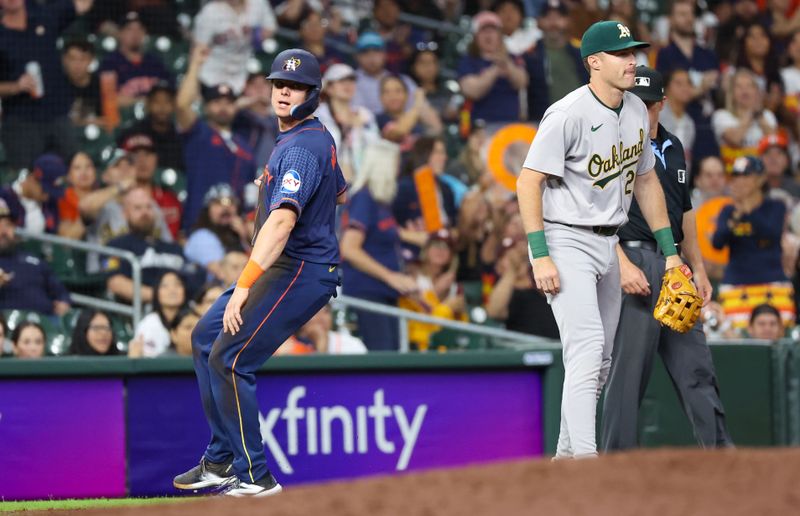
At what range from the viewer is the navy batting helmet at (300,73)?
5230mm

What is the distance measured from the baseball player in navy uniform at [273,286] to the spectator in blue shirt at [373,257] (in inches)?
147

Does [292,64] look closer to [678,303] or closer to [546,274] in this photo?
[546,274]

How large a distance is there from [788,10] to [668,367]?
841cm

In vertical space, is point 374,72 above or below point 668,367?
above

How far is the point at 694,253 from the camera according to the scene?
592 centimetres

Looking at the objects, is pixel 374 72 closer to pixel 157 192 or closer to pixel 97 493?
pixel 157 192

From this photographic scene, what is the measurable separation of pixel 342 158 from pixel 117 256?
1.95 metres

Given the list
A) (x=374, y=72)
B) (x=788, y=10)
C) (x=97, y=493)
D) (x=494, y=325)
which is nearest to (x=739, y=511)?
(x=97, y=493)

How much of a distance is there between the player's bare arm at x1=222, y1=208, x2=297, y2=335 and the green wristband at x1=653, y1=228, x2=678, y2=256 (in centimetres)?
160

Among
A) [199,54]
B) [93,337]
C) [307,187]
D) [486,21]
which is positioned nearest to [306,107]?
[307,187]

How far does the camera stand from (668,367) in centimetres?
574

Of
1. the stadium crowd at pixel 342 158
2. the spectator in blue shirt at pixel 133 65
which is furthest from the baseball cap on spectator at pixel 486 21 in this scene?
the spectator in blue shirt at pixel 133 65

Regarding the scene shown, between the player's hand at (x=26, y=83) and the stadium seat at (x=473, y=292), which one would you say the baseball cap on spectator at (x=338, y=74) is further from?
the player's hand at (x=26, y=83)

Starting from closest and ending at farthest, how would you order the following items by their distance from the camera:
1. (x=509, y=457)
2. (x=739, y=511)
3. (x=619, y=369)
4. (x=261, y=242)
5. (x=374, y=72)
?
(x=739, y=511) < (x=261, y=242) < (x=619, y=369) < (x=509, y=457) < (x=374, y=72)
